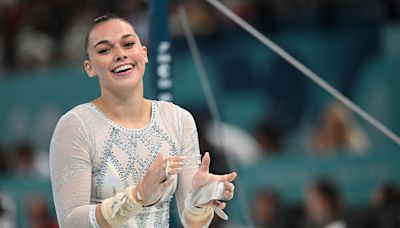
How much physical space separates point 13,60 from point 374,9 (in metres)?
4.13

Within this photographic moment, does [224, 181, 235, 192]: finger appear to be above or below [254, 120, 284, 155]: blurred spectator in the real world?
above

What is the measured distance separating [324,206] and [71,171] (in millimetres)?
2548

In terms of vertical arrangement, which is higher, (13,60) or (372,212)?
(13,60)

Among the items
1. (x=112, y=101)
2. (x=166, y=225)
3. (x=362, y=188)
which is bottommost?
(x=362, y=188)

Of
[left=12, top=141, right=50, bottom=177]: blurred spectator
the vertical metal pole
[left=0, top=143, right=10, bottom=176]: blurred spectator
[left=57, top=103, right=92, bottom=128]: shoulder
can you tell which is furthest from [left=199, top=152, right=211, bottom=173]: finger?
[left=0, top=143, right=10, bottom=176]: blurred spectator

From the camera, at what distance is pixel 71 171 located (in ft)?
11.2

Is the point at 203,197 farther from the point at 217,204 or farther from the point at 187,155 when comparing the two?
the point at 187,155

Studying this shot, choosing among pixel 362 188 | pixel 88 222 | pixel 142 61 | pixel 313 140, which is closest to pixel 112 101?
pixel 142 61

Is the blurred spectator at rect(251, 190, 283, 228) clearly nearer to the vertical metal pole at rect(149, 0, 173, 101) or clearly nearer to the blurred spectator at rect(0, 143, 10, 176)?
the vertical metal pole at rect(149, 0, 173, 101)

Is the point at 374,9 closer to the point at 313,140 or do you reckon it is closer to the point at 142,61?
the point at 313,140

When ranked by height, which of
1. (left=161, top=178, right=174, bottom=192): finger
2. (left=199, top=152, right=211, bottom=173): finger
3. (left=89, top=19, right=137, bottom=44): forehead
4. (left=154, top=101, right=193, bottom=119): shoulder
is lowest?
(left=161, top=178, right=174, bottom=192): finger

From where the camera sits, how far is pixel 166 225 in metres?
3.63

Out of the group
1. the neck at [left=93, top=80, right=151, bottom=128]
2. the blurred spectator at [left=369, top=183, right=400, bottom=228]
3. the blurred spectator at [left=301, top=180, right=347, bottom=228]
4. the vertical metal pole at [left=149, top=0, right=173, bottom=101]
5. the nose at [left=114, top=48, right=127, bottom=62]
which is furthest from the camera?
the blurred spectator at [left=301, top=180, right=347, bottom=228]

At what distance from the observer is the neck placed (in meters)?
3.58
